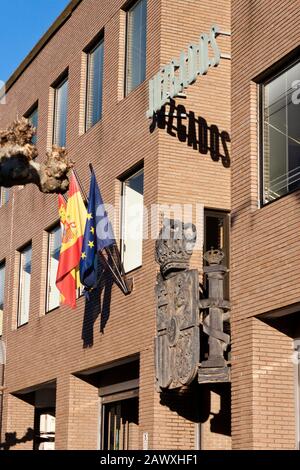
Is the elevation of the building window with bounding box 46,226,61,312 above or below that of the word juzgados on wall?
below

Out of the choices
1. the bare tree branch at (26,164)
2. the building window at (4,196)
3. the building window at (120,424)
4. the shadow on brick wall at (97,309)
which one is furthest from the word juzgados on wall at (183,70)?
the building window at (4,196)

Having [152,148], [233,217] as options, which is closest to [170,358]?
[233,217]

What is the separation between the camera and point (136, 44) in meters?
22.0

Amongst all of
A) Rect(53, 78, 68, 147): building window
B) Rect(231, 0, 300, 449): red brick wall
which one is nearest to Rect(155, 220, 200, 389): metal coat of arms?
Rect(231, 0, 300, 449): red brick wall

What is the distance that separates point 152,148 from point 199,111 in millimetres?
1141

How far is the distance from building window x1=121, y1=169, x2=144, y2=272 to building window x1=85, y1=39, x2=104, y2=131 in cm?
292

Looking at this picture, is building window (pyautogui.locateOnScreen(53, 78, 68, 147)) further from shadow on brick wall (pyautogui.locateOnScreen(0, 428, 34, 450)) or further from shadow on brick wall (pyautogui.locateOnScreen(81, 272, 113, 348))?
shadow on brick wall (pyautogui.locateOnScreen(0, 428, 34, 450))

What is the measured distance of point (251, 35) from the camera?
57.4 feet

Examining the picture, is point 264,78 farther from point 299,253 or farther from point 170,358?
point 170,358

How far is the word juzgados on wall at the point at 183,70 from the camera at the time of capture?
17.8 meters

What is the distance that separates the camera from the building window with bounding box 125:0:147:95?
21.5 meters

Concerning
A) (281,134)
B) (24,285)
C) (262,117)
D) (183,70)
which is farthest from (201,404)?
(24,285)

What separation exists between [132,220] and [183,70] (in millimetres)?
3680
